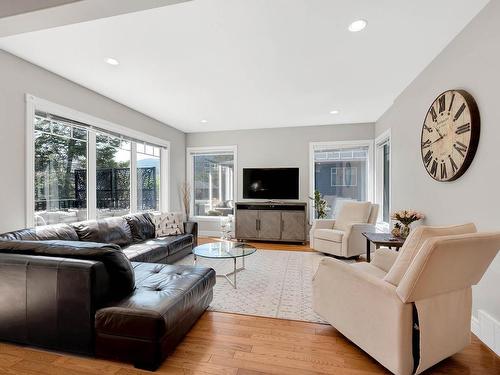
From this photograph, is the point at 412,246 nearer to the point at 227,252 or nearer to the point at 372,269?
the point at 372,269

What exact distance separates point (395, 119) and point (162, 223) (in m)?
4.02

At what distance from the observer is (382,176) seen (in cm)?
488

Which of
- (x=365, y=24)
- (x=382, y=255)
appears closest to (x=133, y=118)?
(x=365, y=24)

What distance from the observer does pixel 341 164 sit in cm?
547

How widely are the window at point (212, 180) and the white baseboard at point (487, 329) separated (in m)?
4.59

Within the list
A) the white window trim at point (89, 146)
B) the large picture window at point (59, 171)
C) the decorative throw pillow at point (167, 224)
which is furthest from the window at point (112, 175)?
the decorative throw pillow at point (167, 224)

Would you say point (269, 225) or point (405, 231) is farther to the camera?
point (269, 225)

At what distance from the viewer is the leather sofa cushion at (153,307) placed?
1591 millimetres

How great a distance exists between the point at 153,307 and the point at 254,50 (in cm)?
237

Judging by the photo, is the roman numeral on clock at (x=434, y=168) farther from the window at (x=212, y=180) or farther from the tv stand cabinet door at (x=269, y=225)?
the window at (x=212, y=180)

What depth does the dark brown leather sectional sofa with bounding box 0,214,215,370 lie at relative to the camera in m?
1.61

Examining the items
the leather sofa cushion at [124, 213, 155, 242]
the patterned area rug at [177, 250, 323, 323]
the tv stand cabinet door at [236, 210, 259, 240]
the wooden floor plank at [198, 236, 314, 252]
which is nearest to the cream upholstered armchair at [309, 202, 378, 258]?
the patterned area rug at [177, 250, 323, 323]

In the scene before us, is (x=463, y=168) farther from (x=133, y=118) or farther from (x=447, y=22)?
(x=133, y=118)

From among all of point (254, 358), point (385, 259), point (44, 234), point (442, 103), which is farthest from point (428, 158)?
point (44, 234)
